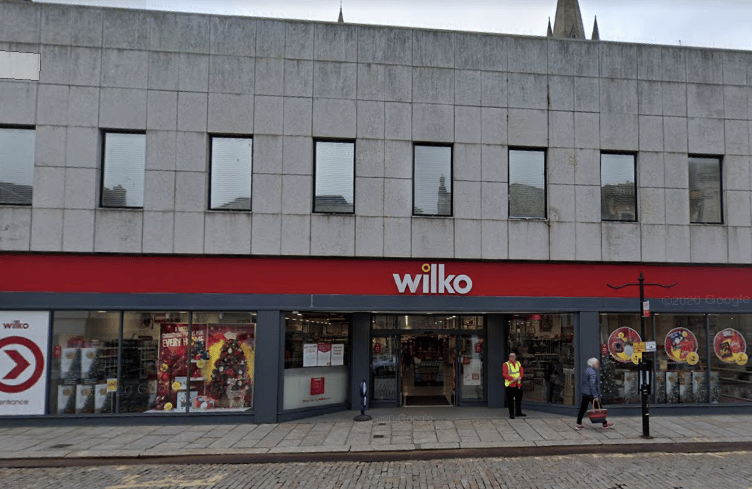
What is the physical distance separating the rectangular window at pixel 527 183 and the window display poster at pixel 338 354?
580 centimetres

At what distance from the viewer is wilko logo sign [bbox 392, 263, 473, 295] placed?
14.0m

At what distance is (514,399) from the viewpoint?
1380cm

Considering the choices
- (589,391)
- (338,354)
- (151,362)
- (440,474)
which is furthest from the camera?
(338,354)

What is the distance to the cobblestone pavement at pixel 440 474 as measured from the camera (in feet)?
29.4

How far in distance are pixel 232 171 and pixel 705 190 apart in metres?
12.7

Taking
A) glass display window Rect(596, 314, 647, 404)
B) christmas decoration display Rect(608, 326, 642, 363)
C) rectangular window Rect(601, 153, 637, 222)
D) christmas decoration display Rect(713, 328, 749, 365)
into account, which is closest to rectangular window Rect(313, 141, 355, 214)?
rectangular window Rect(601, 153, 637, 222)

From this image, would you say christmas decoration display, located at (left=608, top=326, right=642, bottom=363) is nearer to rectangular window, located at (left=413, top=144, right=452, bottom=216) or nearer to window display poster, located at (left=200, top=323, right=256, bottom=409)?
rectangular window, located at (left=413, top=144, right=452, bottom=216)

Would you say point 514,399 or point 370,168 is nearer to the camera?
point 514,399

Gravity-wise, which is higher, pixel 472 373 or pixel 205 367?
pixel 205 367

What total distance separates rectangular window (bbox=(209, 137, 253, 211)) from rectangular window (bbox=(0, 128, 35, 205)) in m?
4.34

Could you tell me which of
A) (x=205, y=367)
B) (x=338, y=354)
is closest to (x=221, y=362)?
(x=205, y=367)

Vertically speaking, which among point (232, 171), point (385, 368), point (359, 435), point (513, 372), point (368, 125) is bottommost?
point (359, 435)

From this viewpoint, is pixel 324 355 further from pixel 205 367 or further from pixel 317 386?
pixel 205 367

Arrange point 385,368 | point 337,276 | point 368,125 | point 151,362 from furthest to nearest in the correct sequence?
point 385,368
point 368,125
point 337,276
point 151,362
